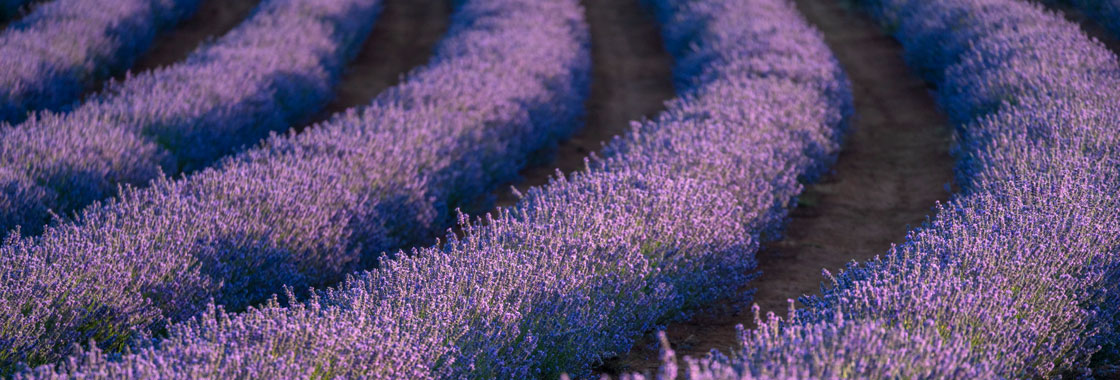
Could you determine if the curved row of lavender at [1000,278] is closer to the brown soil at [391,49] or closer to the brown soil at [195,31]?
the brown soil at [391,49]

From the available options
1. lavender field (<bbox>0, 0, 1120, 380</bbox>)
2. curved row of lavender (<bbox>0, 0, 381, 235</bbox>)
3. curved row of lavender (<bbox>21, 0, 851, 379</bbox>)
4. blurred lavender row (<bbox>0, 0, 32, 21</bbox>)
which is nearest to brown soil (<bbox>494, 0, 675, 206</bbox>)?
lavender field (<bbox>0, 0, 1120, 380</bbox>)

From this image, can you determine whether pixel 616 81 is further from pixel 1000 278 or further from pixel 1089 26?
pixel 1000 278

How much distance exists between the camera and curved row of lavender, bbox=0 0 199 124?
6309 millimetres

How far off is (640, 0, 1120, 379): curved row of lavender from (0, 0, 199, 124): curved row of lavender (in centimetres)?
525

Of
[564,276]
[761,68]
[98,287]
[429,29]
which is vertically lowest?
[98,287]

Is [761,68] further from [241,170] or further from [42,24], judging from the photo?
[42,24]

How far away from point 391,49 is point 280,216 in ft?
20.2

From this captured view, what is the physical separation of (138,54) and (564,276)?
723 centimetres

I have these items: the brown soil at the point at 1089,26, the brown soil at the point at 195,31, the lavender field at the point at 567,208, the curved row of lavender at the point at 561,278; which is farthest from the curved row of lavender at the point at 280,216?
the brown soil at the point at 1089,26

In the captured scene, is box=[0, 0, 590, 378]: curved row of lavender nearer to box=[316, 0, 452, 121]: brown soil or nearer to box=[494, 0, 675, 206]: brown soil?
box=[494, 0, 675, 206]: brown soil

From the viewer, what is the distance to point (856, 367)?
7.42 ft

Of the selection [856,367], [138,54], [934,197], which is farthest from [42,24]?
[856,367]

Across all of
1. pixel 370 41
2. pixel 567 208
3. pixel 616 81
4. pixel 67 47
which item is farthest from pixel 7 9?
pixel 567 208

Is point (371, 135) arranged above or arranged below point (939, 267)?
above
